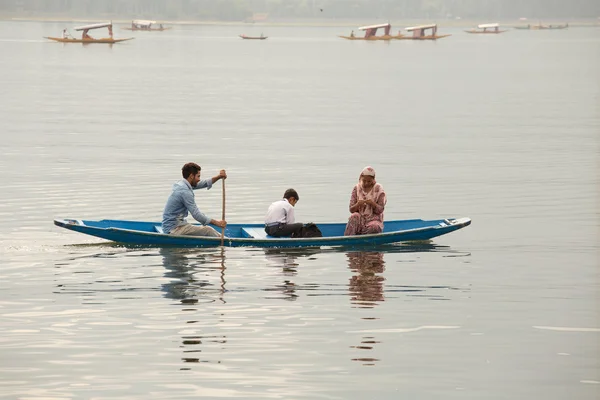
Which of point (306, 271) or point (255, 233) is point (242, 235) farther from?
point (306, 271)

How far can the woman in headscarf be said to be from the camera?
20844mm

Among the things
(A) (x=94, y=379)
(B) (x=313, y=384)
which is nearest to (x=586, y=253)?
(B) (x=313, y=384)

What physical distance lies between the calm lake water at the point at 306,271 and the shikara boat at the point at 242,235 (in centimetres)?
21

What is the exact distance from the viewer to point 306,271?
19438 millimetres

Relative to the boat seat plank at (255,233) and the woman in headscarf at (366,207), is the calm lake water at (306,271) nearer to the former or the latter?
the woman in headscarf at (366,207)

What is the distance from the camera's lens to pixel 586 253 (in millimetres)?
21656

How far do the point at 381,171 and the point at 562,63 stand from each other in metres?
107

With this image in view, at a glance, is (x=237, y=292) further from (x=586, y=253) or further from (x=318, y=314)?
(x=586, y=253)

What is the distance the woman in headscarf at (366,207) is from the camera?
20.8 m

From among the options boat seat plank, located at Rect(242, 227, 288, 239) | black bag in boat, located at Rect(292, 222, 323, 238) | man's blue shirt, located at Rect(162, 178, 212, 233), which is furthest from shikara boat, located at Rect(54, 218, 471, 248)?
man's blue shirt, located at Rect(162, 178, 212, 233)

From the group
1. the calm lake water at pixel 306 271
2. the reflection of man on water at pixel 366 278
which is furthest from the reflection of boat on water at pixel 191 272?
the reflection of man on water at pixel 366 278

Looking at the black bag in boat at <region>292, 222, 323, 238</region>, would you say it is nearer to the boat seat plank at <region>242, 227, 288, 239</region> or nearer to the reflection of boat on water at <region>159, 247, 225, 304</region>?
the boat seat plank at <region>242, 227, 288, 239</region>

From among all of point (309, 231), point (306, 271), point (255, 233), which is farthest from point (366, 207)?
point (306, 271)

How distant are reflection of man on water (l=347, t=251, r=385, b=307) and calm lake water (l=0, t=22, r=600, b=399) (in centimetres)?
5
